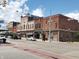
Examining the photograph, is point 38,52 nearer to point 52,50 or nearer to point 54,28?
point 52,50

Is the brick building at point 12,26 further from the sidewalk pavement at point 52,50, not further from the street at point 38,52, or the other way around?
the street at point 38,52

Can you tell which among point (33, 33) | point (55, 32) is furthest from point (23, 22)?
point (55, 32)

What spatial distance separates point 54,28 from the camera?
79750 millimetres

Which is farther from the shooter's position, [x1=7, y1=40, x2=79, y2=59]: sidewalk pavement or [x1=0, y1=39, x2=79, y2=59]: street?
[x1=7, y1=40, x2=79, y2=59]: sidewalk pavement

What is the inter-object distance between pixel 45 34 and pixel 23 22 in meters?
24.3

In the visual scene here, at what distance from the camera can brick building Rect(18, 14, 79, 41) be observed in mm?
75062

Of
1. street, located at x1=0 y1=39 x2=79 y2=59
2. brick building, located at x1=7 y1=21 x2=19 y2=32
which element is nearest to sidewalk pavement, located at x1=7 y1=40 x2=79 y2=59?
street, located at x1=0 y1=39 x2=79 y2=59

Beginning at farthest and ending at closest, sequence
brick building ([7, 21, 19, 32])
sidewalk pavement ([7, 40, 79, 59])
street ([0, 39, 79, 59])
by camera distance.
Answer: brick building ([7, 21, 19, 32])
sidewalk pavement ([7, 40, 79, 59])
street ([0, 39, 79, 59])

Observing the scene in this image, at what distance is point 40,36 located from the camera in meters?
84.7

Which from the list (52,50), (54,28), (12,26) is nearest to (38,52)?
(52,50)

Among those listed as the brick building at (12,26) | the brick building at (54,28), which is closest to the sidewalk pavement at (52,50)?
the brick building at (54,28)

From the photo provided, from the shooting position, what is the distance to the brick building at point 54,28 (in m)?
75.1

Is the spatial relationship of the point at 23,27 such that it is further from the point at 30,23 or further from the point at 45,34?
the point at 45,34

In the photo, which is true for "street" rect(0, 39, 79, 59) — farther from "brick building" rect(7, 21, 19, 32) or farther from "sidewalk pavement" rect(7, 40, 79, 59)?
"brick building" rect(7, 21, 19, 32)
